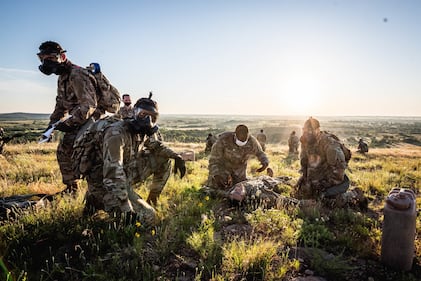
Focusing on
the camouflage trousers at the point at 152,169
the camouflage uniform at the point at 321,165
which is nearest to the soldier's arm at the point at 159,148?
the camouflage trousers at the point at 152,169

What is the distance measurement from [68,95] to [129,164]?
6.04 feet

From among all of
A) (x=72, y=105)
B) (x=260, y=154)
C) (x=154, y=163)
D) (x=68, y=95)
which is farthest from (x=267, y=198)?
(x=68, y=95)

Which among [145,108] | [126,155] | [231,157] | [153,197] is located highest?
[145,108]

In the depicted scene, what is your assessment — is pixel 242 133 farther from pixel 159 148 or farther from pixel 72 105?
pixel 72 105

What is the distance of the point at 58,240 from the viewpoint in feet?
10.9

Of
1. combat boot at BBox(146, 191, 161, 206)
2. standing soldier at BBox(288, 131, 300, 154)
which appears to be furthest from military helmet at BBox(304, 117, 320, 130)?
standing soldier at BBox(288, 131, 300, 154)

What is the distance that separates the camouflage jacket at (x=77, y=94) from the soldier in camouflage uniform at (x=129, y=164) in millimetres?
549

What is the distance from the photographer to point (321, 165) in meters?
6.02

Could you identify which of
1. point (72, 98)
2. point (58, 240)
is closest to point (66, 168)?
point (72, 98)

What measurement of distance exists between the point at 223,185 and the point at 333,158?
7.43ft

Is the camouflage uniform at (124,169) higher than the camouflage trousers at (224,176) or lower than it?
higher

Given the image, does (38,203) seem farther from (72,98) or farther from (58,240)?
(72,98)

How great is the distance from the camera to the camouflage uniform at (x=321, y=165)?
558 cm

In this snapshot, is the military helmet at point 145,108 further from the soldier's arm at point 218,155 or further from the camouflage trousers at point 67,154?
the soldier's arm at point 218,155
